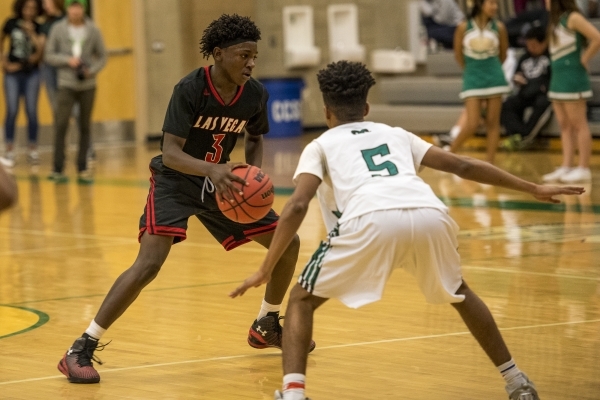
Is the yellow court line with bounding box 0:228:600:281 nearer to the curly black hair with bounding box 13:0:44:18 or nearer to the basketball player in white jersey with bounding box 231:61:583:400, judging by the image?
the basketball player in white jersey with bounding box 231:61:583:400

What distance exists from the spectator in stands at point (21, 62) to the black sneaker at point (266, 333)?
10.1 m

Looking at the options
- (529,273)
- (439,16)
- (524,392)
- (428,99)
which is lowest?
(529,273)

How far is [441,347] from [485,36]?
301 inches

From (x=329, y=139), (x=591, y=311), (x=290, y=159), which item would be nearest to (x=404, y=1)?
(x=290, y=159)

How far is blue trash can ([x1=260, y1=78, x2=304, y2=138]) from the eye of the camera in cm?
1947

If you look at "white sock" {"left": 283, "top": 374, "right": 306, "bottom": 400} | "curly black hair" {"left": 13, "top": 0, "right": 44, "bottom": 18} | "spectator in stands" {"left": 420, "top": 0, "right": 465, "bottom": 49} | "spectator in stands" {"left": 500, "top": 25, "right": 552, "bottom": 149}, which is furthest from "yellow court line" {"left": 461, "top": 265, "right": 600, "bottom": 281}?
"spectator in stands" {"left": 420, "top": 0, "right": 465, "bottom": 49}

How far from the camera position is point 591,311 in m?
6.19

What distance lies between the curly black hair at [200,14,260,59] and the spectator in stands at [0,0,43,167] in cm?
1033

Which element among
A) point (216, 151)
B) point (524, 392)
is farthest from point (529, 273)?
point (524, 392)

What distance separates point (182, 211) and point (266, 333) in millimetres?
766

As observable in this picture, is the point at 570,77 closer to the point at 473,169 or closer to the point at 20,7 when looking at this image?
the point at 20,7

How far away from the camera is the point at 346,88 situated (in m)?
4.40

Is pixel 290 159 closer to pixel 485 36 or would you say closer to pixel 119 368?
pixel 485 36

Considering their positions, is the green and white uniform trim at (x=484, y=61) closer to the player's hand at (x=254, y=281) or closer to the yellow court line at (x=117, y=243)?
the yellow court line at (x=117, y=243)
